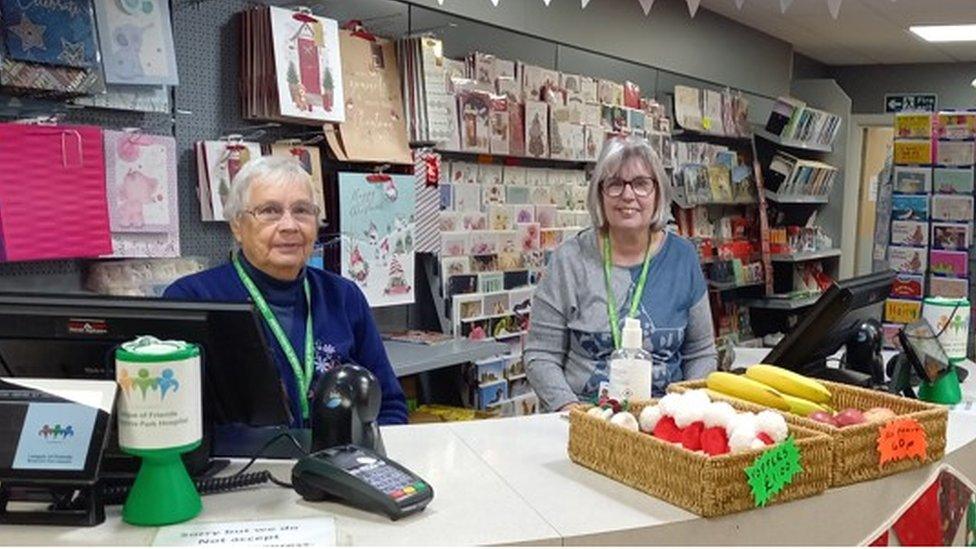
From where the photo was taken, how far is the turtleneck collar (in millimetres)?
2119

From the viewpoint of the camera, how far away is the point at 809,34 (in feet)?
25.1

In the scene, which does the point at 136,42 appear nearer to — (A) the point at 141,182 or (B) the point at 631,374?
(A) the point at 141,182

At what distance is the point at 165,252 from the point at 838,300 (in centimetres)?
204

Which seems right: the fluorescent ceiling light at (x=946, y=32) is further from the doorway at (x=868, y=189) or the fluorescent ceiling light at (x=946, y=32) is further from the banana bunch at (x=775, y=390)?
the banana bunch at (x=775, y=390)

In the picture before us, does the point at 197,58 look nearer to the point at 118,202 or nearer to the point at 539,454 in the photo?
the point at 118,202

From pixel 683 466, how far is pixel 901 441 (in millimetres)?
519

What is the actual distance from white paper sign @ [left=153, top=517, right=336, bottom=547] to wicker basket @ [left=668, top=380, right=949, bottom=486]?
842 mm

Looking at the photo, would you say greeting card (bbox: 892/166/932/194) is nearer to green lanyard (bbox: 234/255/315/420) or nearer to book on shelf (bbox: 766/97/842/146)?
book on shelf (bbox: 766/97/842/146)


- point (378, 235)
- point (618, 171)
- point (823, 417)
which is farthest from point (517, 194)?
point (823, 417)

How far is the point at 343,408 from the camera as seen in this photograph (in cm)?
159

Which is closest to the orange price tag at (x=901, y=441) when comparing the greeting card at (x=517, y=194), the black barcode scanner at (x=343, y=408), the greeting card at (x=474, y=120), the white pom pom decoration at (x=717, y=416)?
the white pom pom decoration at (x=717, y=416)

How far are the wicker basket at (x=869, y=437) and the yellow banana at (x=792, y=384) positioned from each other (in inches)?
3.7

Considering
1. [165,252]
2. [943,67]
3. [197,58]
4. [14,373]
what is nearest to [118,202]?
[165,252]

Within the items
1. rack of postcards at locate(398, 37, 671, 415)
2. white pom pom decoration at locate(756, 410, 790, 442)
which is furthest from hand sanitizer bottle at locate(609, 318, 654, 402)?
rack of postcards at locate(398, 37, 671, 415)
